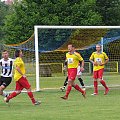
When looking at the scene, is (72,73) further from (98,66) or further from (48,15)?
(48,15)

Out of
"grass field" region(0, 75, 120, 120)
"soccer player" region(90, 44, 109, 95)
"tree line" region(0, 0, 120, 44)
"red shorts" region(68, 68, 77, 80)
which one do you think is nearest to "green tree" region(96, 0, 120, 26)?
"tree line" region(0, 0, 120, 44)

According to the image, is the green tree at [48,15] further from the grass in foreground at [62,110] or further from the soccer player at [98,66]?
the grass in foreground at [62,110]

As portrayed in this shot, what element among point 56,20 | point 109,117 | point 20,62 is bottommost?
point 109,117

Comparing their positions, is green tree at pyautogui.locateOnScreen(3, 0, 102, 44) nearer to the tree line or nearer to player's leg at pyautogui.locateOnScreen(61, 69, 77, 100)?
the tree line

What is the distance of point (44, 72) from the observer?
31.2m

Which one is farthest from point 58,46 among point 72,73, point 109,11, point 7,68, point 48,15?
point 109,11

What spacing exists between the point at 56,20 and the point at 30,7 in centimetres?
334

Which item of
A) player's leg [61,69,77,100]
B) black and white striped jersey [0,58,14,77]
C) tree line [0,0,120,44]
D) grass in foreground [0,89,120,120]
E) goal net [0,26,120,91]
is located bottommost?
grass in foreground [0,89,120,120]

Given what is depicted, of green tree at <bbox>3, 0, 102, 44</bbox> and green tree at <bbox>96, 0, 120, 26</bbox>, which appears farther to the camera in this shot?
green tree at <bbox>96, 0, 120, 26</bbox>

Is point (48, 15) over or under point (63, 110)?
over

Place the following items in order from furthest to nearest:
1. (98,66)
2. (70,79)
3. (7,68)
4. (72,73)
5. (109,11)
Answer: (109,11)
(98,66)
(72,73)
(70,79)
(7,68)

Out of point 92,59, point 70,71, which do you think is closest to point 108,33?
point 92,59

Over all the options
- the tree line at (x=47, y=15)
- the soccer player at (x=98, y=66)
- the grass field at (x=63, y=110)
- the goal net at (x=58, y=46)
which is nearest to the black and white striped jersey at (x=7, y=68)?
the grass field at (x=63, y=110)

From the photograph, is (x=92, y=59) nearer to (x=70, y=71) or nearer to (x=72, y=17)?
(x=70, y=71)
